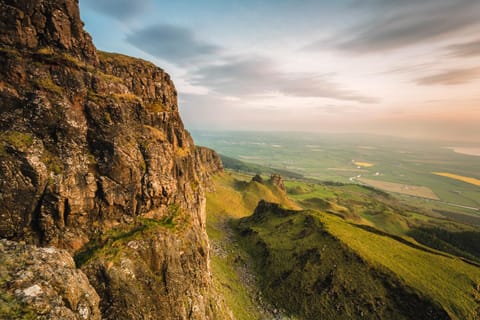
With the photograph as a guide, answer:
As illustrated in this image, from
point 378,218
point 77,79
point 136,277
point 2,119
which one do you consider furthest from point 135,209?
point 378,218

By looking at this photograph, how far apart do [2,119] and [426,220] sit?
20023cm

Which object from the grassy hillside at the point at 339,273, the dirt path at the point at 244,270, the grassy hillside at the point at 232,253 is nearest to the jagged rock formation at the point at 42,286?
the grassy hillside at the point at 232,253

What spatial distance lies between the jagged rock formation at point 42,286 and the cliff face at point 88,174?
3305mm

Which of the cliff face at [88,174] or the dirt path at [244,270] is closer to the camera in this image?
the cliff face at [88,174]

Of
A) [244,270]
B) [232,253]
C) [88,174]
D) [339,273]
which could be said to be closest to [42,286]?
[88,174]

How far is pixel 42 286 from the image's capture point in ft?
42.9

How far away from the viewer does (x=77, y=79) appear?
937 inches

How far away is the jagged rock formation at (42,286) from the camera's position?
11539 mm

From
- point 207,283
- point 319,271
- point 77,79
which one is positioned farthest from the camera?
point 319,271

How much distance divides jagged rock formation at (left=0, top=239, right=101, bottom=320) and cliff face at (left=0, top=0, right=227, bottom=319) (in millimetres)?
3305

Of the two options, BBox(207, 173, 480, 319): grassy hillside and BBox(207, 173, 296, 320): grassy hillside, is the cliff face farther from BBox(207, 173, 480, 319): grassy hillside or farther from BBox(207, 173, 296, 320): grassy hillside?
BBox(207, 173, 480, 319): grassy hillside

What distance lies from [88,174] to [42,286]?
1188 cm

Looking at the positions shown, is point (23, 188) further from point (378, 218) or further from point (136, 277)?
point (378, 218)

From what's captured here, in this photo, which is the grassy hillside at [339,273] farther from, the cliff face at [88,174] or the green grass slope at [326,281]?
the cliff face at [88,174]
